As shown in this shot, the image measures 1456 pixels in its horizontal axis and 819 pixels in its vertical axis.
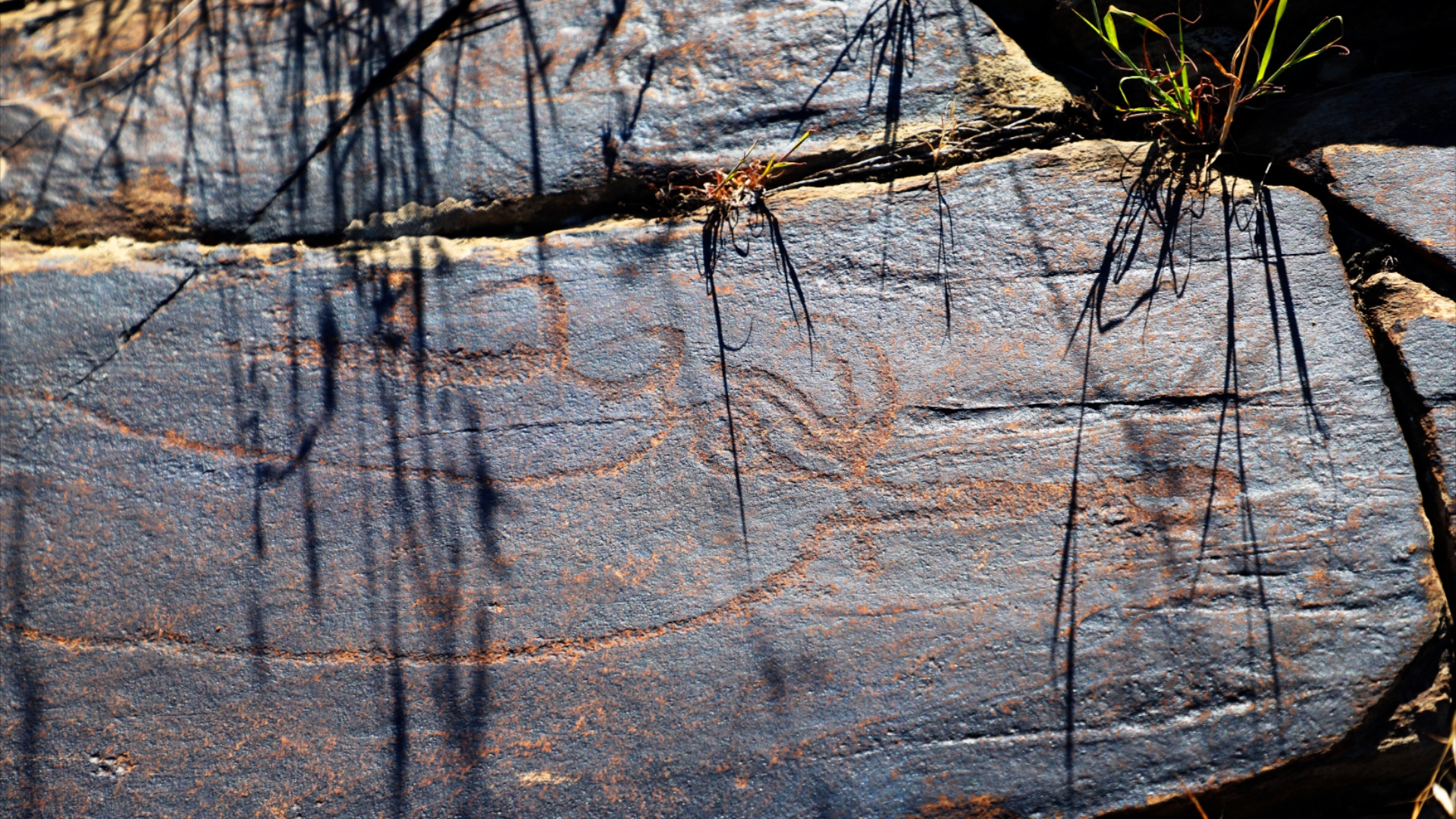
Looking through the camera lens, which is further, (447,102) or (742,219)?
(447,102)

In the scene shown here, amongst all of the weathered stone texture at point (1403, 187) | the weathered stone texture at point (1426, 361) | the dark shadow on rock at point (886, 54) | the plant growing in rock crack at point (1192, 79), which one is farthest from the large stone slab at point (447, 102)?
the weathered stone texture at point (1426, 361)

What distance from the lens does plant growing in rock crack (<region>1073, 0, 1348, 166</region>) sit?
1586 mm

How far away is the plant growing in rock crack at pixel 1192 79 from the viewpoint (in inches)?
62.4

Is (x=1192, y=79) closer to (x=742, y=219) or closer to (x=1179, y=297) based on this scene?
(x=1179, y=297)

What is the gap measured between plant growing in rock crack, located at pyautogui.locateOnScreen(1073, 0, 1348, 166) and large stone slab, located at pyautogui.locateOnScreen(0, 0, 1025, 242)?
0.93ft

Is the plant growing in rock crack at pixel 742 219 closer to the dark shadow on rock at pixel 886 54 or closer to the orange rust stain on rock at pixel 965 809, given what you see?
the dark shadow on rock at pixel 886 54

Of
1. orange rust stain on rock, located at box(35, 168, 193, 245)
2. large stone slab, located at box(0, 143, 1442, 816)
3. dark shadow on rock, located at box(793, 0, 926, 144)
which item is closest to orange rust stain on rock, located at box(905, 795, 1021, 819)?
large stone slab, located at box(0, 143, 1442, 816)

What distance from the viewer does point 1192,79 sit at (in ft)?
5.61

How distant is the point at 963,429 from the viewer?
1504 millimetres

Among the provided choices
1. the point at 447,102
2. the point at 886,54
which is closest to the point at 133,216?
the point at 447,102

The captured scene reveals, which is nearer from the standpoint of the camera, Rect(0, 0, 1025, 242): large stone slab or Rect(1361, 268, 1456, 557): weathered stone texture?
Rect(1361, 268, 1456, 557): weathered stone texture

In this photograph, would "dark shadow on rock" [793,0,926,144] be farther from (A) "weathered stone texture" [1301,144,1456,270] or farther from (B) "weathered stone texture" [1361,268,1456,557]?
(B) "weathered stone texture" [1361,268,1456,557]

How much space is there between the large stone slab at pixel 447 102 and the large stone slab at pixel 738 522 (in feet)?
0.57

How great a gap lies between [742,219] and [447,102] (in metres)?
0.73
